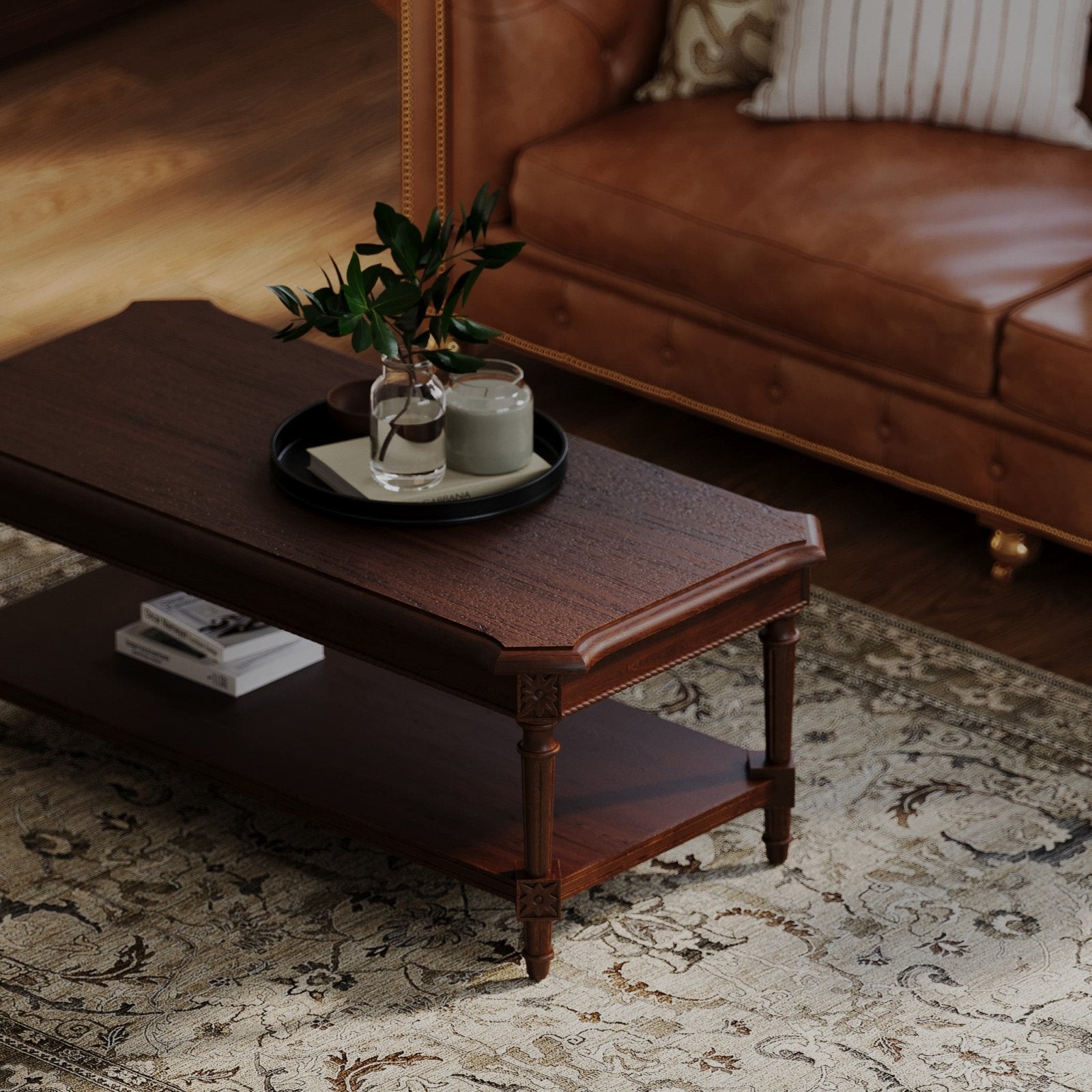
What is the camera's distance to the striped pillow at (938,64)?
10.2 feet

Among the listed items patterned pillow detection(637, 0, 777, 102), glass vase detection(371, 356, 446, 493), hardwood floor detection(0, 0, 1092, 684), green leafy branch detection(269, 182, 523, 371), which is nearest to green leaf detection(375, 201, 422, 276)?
green leafy branch detection(269, 182, 523, 371)

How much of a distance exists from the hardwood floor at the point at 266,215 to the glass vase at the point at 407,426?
0.29 meters

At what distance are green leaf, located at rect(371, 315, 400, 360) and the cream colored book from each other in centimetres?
13

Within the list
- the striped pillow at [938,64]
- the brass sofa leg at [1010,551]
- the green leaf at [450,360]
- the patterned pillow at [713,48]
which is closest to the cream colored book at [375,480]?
the green leaf at [450,360]

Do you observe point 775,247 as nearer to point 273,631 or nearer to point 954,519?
point 954,519

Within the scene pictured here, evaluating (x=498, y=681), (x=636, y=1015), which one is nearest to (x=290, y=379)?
(x=498, y=681)

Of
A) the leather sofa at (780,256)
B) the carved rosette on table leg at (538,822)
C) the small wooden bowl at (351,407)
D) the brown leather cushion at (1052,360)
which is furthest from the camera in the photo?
the leather sofa at (780,256)

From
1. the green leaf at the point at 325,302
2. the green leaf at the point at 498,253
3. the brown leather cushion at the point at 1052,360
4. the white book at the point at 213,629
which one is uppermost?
the green leaf at the point at 498,253

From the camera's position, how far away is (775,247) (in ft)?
9.79

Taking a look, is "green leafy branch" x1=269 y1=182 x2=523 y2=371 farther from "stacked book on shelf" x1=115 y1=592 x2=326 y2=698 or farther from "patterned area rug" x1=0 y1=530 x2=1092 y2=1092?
"patterned area rug" x1=0 y1=530 x2=1092 y2=1092

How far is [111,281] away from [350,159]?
81 cm

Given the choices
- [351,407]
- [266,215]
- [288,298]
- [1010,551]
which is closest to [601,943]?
[351,407]

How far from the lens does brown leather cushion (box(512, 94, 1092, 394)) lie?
2.87 metres

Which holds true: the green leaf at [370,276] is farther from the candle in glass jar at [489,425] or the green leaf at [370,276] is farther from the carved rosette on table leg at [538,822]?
the carved rosette on table leg at [538,822]
